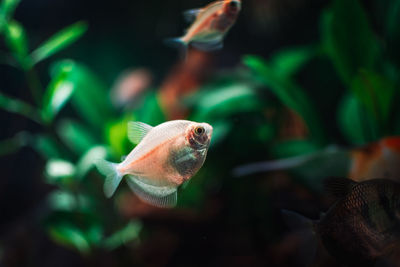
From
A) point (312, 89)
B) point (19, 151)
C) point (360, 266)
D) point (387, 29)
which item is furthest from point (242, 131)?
point (19, 151)

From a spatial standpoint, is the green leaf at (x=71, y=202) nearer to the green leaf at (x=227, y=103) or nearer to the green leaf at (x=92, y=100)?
the green leaf at (x=92, y=100)

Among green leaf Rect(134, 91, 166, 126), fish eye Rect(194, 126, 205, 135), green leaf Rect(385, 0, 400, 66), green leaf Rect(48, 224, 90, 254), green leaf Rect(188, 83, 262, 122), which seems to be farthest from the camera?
green leaf Rect(188, 83, 262, 122)

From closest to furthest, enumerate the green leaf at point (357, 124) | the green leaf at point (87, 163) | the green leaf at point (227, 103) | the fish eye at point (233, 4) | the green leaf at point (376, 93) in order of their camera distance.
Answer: the fish eye at point (233, 4) < the green leaf at point (376, 93) < the green leaf at point (87, 163) < the green leaf at point (357, 124) < the green leaf at point (227, 103)

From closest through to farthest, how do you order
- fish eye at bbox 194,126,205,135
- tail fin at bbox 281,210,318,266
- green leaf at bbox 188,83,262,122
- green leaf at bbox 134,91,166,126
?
fish eye at bbox 194,126,205,135
tail fin at bbox 281,210,318,266
green leaf at bbox 134,91,166,126
green leaf at bbox 188,83,262,122

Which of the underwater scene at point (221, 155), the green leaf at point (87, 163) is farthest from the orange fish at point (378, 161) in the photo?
the green leaf at point (87, 163)

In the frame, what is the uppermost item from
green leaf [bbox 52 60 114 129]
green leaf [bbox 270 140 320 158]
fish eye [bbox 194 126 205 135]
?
fish eye [bbox 194 126 205 135]

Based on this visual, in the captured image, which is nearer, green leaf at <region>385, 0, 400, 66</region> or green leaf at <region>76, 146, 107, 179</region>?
green leaf at <region>385, 0, 400, 66</region>

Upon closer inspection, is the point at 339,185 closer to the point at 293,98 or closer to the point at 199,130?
the point at 199,130

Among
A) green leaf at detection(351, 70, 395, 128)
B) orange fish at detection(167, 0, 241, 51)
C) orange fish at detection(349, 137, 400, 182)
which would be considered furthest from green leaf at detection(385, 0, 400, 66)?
orange fish at detection(167, 0, 241, 51)

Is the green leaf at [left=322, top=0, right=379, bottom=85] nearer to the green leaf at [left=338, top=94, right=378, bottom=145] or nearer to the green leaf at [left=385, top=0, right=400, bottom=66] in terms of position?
the green leaf at [left=385, top=0, right=400, bottom=66]
